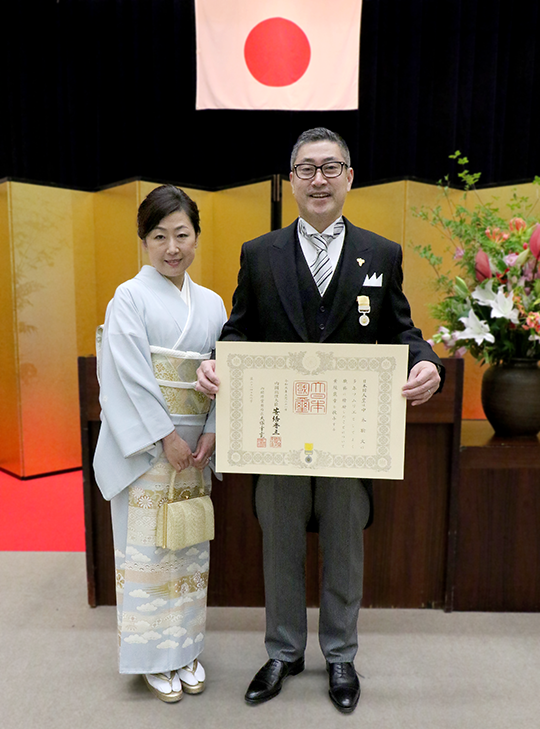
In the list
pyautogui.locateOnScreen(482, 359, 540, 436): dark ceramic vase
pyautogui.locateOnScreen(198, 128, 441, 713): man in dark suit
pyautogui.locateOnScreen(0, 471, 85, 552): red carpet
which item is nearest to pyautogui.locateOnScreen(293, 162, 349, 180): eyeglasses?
pyautogui.locateOnScreen(198, 128, 441, 713): man in dark suit

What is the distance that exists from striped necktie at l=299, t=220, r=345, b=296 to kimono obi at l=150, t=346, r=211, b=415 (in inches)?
15.0

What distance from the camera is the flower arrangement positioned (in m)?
1.89

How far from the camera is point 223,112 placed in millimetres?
4469

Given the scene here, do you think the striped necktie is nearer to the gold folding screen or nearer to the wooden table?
the wooden table

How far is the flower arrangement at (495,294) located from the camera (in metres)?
1.89

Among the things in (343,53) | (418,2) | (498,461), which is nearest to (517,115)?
(418,2)

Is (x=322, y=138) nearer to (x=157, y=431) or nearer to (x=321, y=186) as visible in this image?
(x=321, y=186)

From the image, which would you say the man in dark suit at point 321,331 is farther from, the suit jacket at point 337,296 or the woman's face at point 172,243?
the woman's face at point 172,243

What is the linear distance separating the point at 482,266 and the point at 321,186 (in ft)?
2.88

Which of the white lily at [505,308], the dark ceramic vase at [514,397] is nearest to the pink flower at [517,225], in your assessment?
the white lily at [505,308]

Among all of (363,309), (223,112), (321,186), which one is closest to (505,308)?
(363,309)

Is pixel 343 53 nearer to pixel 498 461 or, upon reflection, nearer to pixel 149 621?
pixel 498 461

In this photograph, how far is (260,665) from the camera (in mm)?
1714

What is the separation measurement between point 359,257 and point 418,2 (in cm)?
367
